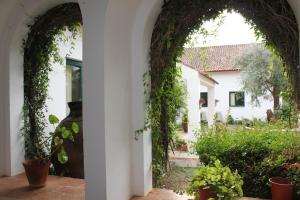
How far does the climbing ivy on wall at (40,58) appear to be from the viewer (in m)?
3.70

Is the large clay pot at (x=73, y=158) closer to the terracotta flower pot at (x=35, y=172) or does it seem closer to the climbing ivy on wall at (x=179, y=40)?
the terracotta flower pot at (x=35, y=172)

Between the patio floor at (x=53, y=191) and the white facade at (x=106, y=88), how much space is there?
17 centimetres

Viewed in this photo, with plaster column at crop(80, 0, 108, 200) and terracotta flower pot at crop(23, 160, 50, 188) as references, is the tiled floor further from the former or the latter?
plaster column at crop(80, 0, 108, 200)

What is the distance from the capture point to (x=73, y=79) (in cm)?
504

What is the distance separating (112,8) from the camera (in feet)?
8.07

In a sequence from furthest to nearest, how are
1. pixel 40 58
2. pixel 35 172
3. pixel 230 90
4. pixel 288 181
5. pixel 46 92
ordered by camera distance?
pixel 230 90 < pixel 46 92 < pixel 40 58 < pixel 35 172 < pixel 288 181

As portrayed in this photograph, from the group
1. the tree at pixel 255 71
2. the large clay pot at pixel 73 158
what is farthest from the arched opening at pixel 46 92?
the tree at pixel 255 71

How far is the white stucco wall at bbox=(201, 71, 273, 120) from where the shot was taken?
14555 millimetres

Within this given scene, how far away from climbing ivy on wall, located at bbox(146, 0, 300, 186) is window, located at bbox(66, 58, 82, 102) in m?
2.31

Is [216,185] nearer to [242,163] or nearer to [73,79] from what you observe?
[242,163]

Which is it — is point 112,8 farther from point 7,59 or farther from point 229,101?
point 229,101

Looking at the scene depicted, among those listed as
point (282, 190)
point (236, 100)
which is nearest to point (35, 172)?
point (282, 190)

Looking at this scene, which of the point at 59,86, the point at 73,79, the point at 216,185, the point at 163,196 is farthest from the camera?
the point at 73,79

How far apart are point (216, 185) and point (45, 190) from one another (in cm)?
191
